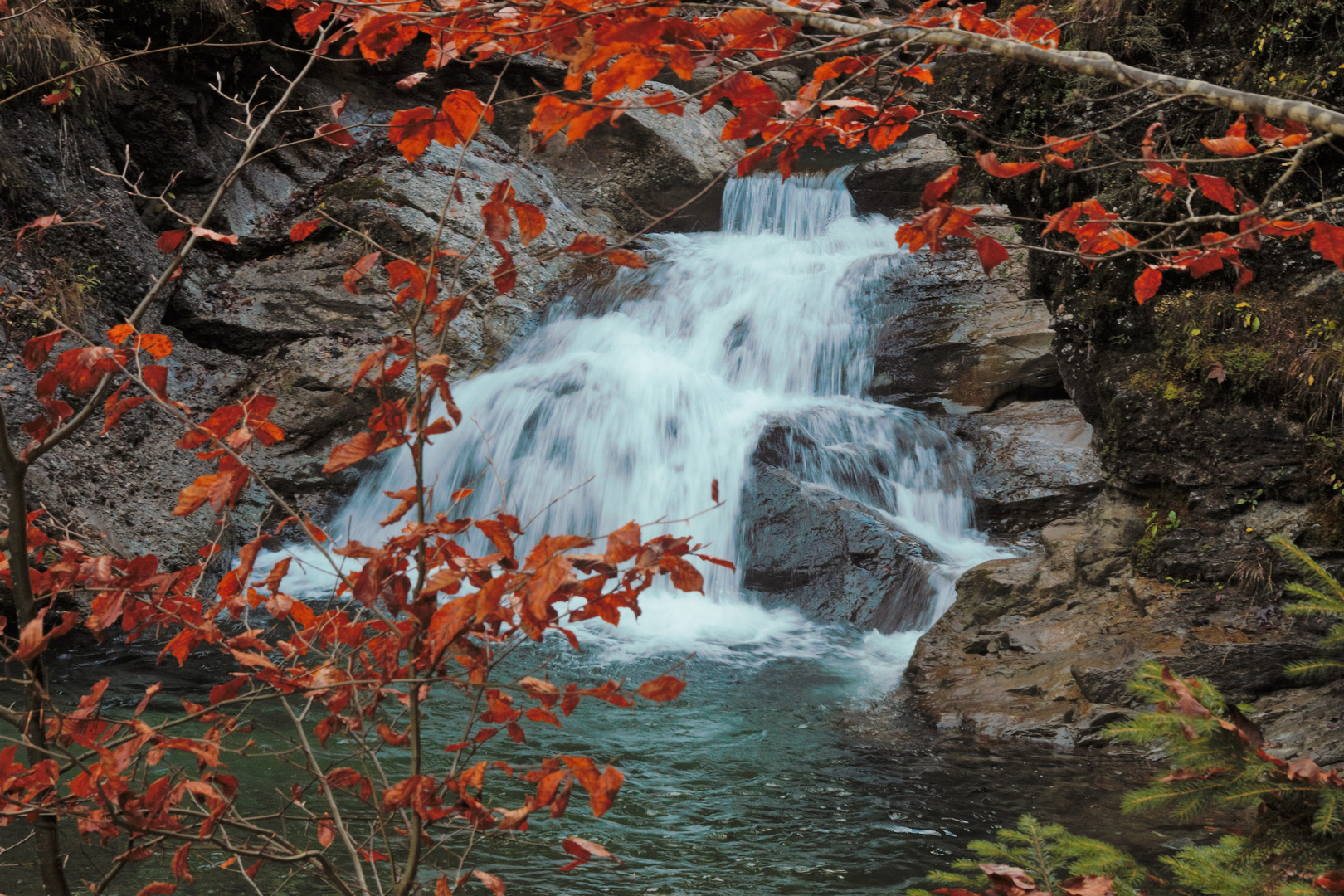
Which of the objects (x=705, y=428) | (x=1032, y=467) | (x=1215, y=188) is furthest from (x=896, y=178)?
(x=1215, y=188)

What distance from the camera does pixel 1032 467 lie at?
27.5ft

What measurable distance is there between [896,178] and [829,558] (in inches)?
308

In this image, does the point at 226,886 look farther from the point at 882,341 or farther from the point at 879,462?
the point at 882,341

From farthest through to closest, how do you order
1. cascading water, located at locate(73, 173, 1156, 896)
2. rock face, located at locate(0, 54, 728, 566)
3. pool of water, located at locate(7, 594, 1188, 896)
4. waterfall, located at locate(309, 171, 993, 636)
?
waterfall, located at locate(309, 171, 993, 636), rock face, located at locate(0, 54, 728, 566), cascading water, located at locate(73, 173, 1156, 896), pool of water, located at locate(7, 594, 1188, 896)

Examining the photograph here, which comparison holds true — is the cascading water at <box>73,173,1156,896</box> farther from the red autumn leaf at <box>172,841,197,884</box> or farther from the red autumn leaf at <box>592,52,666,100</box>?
the red autumn leaf at <box>172,841,197,884</box>

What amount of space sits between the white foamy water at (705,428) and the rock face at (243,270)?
87 centimetres

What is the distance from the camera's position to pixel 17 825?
3678 millimetres

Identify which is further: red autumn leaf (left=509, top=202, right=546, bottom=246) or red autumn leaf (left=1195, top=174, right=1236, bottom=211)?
red autumn leaf (left=1195, top=174, right=1236, bottom=211)

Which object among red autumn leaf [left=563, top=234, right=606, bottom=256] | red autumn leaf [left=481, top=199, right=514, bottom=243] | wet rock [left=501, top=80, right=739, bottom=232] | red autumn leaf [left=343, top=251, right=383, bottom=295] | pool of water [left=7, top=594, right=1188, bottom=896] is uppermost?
wet rock [left=501, top=80, right=739, bottom=232]

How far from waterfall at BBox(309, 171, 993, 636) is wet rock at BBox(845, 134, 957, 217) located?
43.2 inches

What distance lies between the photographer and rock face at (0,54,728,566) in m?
8.08

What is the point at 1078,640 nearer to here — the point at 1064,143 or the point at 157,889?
the point at 1064,143

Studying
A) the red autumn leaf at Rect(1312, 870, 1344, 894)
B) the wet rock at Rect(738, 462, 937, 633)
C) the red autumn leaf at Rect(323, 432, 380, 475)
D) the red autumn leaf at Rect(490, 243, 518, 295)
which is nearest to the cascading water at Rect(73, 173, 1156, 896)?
the wet rock at Rect(738, 462, 937, 633)

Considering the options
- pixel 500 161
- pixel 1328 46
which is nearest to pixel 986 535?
pixel 1328 46
